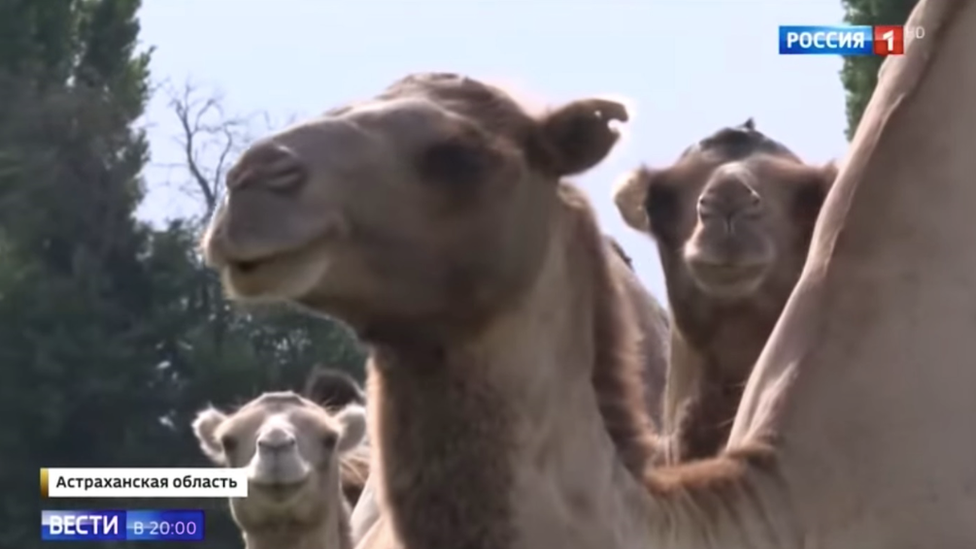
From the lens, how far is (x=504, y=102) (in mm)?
4613

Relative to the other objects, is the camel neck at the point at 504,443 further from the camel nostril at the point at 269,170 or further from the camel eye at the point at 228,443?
the camel eye at the point at 228,443

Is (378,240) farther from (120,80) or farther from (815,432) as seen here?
(120,80)

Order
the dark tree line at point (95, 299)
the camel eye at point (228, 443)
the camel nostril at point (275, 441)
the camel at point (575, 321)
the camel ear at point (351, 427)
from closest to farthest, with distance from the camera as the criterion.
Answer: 1. the camel at point (575, 321)
2. the camel nostril at point (275, 441)
3. the camel ear at point (351, 427)
4. the camel eye at point (228, 443)
5. the dark tree line at point (95, 299)

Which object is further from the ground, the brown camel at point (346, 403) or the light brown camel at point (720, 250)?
the brown camel at point (346, 403)

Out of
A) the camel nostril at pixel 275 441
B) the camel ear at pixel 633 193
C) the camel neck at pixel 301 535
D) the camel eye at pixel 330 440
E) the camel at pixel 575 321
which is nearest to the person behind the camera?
the camel at pixel 575 321

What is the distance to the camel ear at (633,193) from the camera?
6.40 metres

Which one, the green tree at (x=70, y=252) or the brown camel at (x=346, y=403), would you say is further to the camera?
the green tree at (x=70, y=252)

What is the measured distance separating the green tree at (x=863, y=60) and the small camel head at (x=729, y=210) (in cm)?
1162

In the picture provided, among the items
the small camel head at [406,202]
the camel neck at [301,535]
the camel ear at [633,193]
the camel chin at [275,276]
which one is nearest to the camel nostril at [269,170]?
the small camel head at [406,202]

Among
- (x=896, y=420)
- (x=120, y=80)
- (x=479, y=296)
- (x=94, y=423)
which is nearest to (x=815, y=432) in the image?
(x=896, y=420)

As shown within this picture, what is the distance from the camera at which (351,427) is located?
33.3ft

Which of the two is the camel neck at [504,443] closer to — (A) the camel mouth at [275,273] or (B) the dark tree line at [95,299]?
(A) the camel mouth at [275,273]

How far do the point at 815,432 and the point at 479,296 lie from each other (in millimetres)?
674

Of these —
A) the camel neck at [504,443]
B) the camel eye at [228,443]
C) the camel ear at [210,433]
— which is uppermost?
the camel ear at [210,433]
